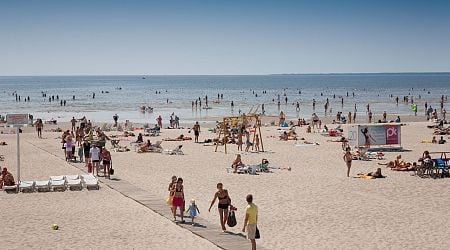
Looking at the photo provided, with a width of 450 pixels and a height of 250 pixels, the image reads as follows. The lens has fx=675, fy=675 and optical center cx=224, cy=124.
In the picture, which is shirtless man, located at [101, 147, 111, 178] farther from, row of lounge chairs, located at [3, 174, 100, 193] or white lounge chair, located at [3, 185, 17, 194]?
white lounge chair, located at [3, 185, 17, 194]

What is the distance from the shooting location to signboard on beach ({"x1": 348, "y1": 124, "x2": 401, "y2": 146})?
29.4m

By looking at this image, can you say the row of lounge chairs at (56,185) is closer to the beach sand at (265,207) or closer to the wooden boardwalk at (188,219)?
the beach sand at (265,207)

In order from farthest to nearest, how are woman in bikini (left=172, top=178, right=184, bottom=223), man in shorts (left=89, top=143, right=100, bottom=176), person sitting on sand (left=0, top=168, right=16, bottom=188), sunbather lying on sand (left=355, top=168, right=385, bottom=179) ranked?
man in shorts (left=89, top=143, right=100, bottom=176) < sunbather lying on sand (left=355, top=168, right=385, bottom=179) < person sitting on sand (left=0, top=168, right=16, bottom=188) < woman in bikini (left=172, top=178, right=184, bottom=223)

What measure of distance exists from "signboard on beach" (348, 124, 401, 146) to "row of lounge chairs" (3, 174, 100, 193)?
13.8 metres

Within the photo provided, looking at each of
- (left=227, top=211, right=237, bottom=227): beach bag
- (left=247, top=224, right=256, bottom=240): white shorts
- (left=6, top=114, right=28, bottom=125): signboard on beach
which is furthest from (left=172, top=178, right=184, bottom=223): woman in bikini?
(left=6, top=114, right=28, bottom=125): signboard on beach

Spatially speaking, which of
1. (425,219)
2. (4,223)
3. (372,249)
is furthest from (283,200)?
(4,223)

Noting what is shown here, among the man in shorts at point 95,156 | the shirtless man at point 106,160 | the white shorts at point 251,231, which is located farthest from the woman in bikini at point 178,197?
the man in shorts at point 95,156

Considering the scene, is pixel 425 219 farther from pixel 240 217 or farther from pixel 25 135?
pixel 25 135

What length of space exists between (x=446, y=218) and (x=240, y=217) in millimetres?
4581

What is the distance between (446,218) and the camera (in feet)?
49.2

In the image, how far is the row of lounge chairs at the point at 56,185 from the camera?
1888 cm

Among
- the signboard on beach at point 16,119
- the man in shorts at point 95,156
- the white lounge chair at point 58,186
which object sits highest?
the signboard on beach at point 16,119

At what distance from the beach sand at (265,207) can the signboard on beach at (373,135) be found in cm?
238

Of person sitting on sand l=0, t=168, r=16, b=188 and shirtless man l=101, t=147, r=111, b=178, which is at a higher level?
shirtless man l=101, t=147, r=111, b=178
